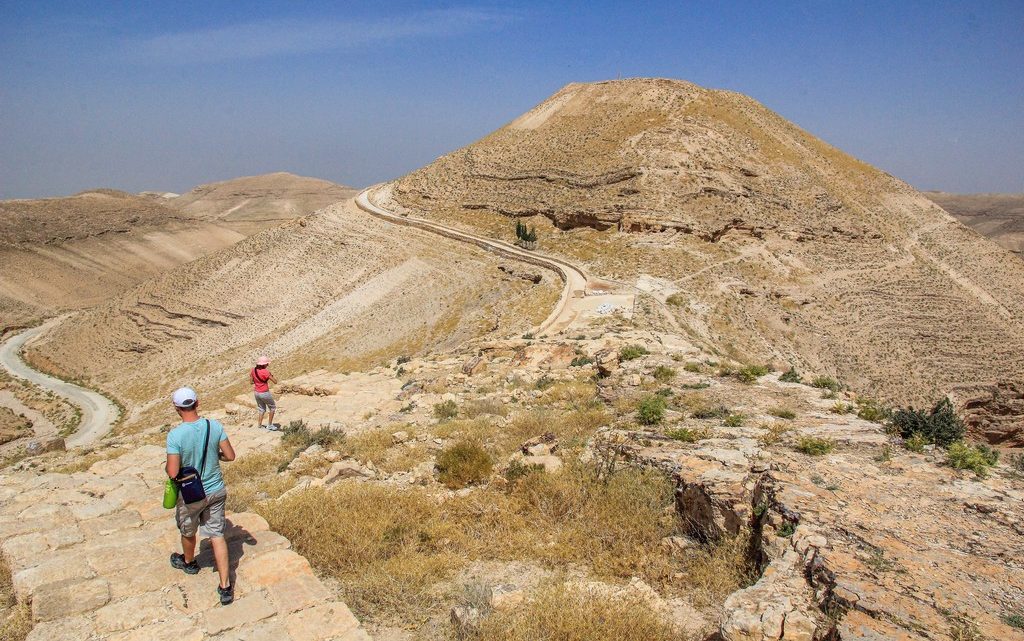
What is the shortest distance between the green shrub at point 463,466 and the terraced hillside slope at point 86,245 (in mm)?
50198

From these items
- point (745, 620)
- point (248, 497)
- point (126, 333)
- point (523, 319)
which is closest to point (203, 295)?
point (126, 333)

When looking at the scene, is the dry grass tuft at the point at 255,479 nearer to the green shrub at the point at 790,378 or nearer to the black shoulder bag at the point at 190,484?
the black shoulder bag at the point at 190,484

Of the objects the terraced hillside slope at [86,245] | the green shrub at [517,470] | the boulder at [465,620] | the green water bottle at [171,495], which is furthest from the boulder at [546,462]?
the terraced hillside slope at [86,245]

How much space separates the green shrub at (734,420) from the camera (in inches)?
343

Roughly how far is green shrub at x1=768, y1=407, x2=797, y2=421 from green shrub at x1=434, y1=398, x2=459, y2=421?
196 inches

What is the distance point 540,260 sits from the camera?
29312 mm

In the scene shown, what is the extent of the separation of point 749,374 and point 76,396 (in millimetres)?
31741

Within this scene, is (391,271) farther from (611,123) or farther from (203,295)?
(611,123)

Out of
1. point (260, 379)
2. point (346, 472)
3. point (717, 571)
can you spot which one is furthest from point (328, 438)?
point (717, 571)

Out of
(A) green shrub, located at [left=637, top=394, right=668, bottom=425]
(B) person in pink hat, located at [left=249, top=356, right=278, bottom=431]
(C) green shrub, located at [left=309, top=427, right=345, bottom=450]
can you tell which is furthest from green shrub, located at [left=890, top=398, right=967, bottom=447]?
(B) person in pink hat, located at [left=249, top=356, right=278, bottom=431]

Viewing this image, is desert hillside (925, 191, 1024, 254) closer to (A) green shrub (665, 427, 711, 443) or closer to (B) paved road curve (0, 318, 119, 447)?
(A) green shrub (665, 427, 711, 443)

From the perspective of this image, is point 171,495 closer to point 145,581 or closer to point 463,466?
point 145,581

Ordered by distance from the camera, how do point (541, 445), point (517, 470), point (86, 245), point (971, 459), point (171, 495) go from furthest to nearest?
point (86, 245), point (541, 445), point (517, 470), point (971, 459), point (171, 495)

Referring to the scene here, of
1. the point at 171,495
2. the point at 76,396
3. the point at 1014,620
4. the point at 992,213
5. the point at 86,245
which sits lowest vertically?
the point at 76,396
